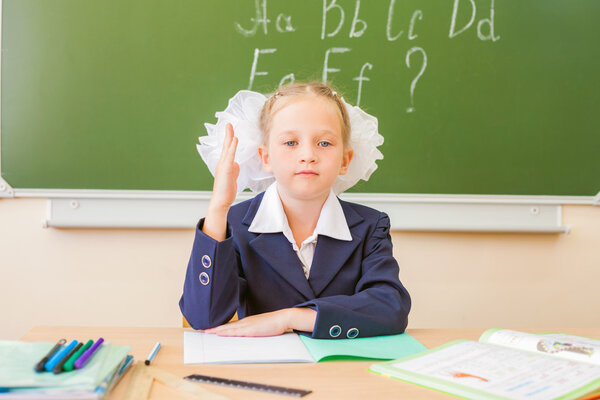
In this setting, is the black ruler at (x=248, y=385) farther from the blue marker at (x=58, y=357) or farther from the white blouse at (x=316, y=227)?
the white blouse at (x=316, y=227)

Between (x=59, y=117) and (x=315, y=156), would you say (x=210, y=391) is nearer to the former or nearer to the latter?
(x=315, y=156)

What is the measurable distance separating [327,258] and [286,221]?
0.13 meters

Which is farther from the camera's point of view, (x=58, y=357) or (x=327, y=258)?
(x=327, y=258)

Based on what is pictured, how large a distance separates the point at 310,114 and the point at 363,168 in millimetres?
305

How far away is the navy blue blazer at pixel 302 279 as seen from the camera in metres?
1.13

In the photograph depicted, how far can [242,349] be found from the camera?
→ 0.98m

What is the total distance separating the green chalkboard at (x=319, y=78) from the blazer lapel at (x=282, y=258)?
37.1 inches

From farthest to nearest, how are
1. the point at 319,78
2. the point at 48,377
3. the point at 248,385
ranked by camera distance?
the point at 319,78 → the point at 248,385 → the point at 48,377

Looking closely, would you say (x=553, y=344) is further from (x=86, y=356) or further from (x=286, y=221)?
(x=86, y=356)

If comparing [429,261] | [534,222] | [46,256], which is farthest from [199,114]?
[534,222]

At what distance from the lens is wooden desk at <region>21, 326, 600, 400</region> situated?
2.51 feet

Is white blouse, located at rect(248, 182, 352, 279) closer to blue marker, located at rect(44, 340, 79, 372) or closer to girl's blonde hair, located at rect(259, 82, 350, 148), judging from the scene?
girl's blonde hair, located at rect(259, 82, 350, 148)

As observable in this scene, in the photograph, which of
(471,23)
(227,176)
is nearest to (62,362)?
(227,176)

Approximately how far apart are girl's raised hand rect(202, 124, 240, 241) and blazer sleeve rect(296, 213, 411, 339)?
0.24 m
